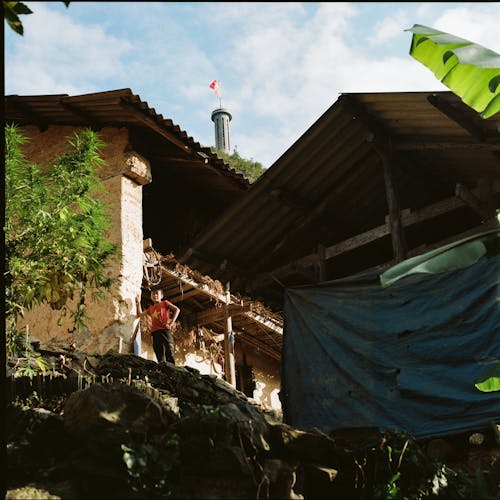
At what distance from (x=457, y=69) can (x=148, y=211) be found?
8845 millimetres

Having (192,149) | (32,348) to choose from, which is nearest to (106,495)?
(32,348)

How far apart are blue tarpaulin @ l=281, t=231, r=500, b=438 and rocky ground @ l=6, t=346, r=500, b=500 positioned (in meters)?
1.42

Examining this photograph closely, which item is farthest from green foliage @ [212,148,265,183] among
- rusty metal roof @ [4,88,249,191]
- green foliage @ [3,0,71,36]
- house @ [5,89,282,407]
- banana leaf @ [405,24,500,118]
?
green foliage @ [3,0,71,36]

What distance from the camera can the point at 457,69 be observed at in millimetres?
4695

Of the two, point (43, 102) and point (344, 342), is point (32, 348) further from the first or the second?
point (43, 102)

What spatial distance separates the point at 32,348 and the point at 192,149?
16.0 feet

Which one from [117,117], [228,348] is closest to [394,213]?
[228,348]

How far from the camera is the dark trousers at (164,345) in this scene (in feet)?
30.5

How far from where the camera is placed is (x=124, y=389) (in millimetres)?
4887

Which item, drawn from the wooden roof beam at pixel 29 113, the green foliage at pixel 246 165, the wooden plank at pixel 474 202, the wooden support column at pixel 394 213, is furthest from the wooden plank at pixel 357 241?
the green foliage at pixel 246 165

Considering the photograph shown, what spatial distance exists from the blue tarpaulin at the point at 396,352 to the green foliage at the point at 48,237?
2.95 metres

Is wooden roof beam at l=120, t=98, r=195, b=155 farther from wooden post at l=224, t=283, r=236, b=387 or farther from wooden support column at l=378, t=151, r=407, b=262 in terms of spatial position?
wooden support column at l=378, t=151, r=407, b=262

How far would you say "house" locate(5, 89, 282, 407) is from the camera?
956 cm

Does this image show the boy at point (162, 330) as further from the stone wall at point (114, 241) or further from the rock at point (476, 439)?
the rock at point (476, 439)
